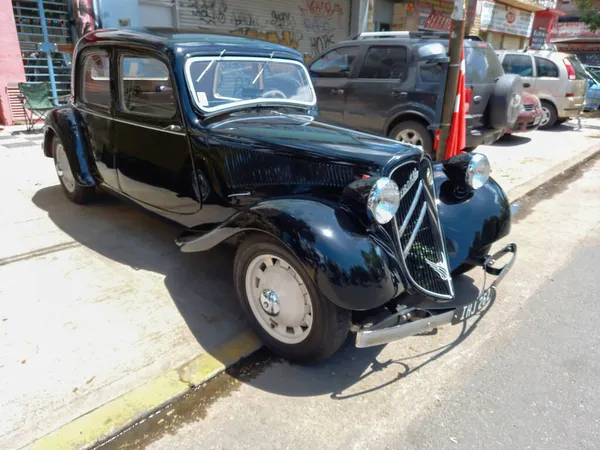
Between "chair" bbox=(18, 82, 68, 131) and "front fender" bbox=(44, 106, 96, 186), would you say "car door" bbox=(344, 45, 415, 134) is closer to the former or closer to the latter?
"front fender" bbox=(44, 106, 96, 186)

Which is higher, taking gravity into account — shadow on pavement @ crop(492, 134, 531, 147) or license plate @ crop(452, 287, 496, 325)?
license plate @ crop(452, 287, 496, 325)

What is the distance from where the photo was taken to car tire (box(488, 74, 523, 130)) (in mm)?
6848

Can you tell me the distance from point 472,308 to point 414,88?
16.5 feet

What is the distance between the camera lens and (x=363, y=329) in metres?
2.34

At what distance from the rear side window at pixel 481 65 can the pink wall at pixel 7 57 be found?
751cm

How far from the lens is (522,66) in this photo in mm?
10766

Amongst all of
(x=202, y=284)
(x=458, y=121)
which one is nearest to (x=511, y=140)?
(x=458, y=121)

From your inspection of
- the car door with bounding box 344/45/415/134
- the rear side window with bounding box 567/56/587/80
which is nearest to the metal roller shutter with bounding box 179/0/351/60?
the car door with bounding box 344/45/415/134

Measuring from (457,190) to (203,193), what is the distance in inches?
71.3

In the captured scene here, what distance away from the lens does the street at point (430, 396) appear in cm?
218

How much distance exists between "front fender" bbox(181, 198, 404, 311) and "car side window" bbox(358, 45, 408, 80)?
527cm

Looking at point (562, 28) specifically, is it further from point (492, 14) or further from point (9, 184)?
point (9, 184)

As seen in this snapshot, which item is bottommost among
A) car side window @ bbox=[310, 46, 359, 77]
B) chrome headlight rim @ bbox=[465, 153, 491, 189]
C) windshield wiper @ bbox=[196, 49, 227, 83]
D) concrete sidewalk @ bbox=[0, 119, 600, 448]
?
concrete sidewalk @ bbox=[0, 119, 600, 448]

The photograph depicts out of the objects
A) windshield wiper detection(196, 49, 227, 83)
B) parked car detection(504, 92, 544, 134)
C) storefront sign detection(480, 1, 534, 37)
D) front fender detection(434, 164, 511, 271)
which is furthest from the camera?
storefront sign detection(480, 1, 534, 37)
